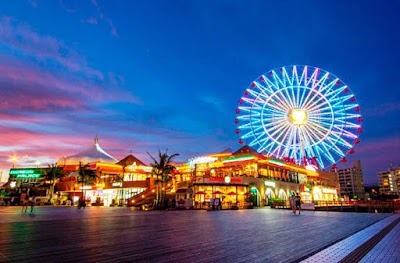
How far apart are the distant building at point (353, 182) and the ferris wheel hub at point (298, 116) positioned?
534 ft

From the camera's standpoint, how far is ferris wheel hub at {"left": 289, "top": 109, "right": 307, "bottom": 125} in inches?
2056

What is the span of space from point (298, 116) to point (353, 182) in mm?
167721

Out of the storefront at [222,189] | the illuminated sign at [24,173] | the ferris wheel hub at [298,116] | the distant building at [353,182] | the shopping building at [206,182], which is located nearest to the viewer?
the storefront at [222,189]

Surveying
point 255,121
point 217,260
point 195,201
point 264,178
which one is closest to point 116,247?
point 217,260

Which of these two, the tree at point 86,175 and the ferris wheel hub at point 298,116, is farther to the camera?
the tree at point 86,175

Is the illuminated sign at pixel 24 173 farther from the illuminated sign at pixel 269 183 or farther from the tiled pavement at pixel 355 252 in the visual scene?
the tiled pavement at pixel 355 252

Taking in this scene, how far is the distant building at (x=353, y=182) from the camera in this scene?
7402 inches

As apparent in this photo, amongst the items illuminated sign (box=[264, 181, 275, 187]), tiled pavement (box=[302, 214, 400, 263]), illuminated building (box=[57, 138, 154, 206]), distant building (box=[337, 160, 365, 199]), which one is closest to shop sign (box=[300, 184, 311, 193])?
illuminated sign (box=[264, 181, 275, 187])

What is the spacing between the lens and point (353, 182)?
190750mm

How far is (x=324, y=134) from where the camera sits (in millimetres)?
50656

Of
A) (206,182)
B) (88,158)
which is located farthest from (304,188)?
(88,158)

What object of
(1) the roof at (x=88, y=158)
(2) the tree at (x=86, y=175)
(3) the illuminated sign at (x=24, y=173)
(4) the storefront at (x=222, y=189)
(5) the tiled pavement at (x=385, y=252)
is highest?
(1) the roof at (x=88, y=158)

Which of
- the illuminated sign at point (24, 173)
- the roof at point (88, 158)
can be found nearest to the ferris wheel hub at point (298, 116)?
the roof at point (88, 158)

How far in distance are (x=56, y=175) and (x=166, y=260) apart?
3094 inches
